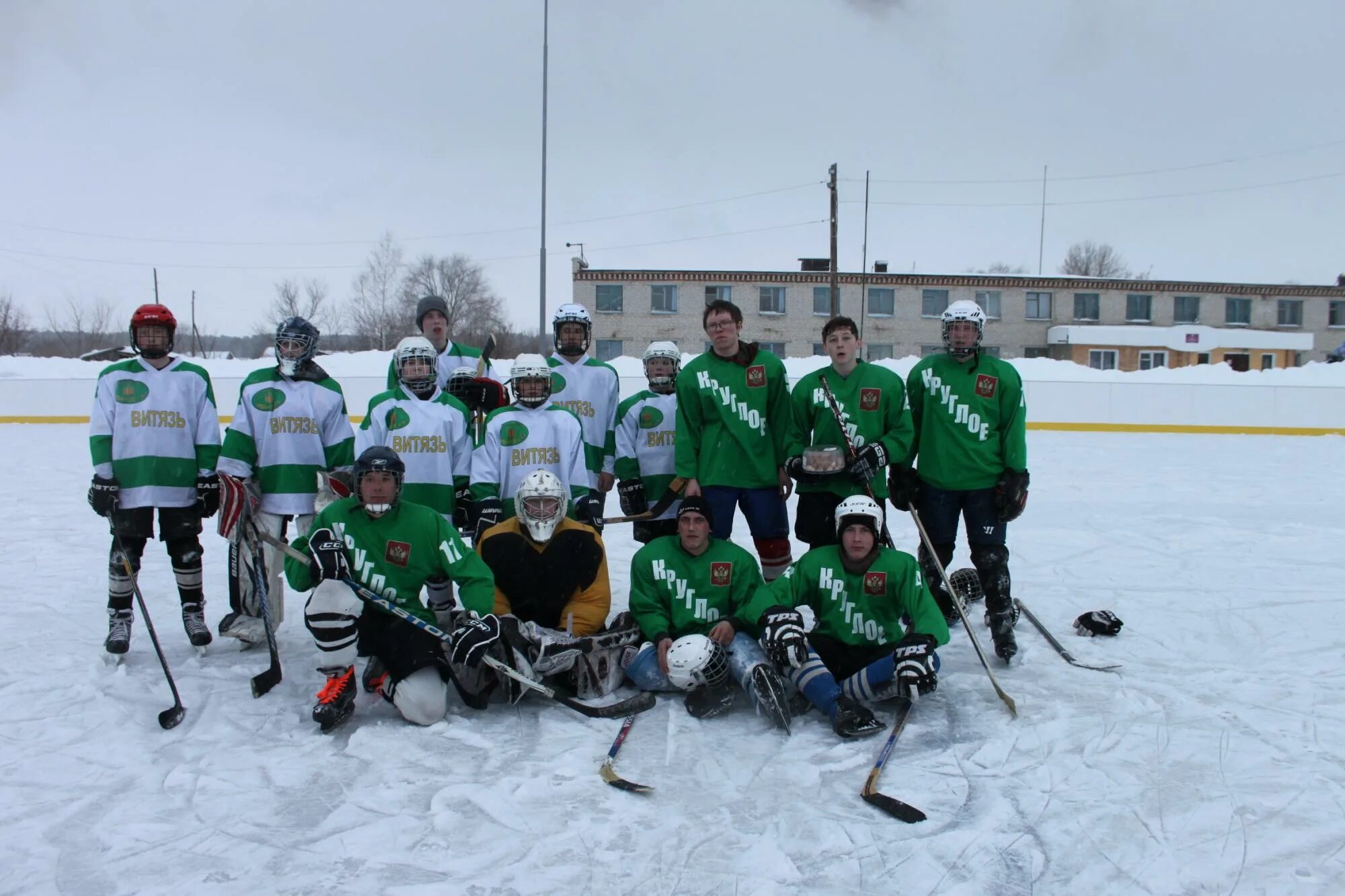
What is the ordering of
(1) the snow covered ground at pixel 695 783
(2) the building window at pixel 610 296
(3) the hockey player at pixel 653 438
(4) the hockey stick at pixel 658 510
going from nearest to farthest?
1. (1) the snow covered ground at pixel 695 783
2. (4) the hockey stick at pixel 658 510
3. (3) the hockey player at pixel 653 438
4. (2) the building window at pixel 610 296

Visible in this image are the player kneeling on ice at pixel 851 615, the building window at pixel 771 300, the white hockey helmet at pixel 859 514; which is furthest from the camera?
the building window at pixel 771 300

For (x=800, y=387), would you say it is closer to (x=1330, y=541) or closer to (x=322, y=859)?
(x=322, y=859)

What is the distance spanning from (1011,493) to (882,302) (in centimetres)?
2476

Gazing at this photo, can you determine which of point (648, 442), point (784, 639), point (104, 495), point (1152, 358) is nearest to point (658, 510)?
point (648, 442)

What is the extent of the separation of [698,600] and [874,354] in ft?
82.5

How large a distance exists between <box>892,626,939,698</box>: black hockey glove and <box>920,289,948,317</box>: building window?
25664 millimetres

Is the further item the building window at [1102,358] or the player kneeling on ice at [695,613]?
the building window at [1102,358]

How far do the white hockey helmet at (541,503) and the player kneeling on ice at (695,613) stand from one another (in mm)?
331

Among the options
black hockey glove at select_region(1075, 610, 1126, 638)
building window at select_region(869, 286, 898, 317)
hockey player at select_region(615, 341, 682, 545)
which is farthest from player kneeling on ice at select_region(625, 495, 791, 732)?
building window at select_region(869, 286, 898, 317)

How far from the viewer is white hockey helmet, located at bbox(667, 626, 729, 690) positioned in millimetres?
2834

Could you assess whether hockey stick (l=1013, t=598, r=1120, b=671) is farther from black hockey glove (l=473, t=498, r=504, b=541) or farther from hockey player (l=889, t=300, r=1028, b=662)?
black hockey glove (l=473, t=498, r=504, b=541)

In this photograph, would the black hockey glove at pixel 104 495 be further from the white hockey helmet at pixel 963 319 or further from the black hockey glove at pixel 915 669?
the white hockey helmet at pixel 963 319

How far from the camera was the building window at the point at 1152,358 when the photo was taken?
26.8m

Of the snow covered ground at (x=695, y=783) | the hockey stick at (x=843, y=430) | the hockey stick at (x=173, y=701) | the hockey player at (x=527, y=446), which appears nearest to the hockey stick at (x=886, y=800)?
the snow covered ground at (x=695, y=783)
